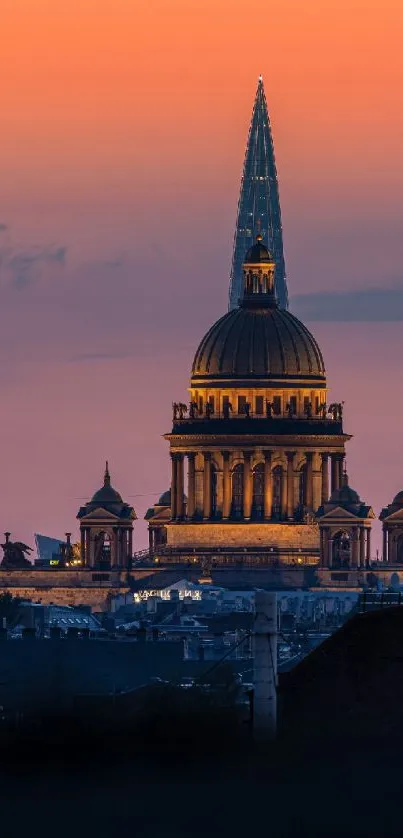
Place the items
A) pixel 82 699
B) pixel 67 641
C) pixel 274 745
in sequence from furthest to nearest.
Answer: pixel 67 641, pixel 82 699, pixel 274 745

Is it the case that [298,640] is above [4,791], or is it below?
above

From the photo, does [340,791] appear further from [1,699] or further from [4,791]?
[1,699]

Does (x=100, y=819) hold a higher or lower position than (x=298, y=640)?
lower

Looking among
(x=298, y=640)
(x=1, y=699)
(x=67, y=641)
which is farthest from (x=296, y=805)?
(x=298, y=640)

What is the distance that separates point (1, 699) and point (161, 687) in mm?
3742

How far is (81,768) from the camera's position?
10106cm

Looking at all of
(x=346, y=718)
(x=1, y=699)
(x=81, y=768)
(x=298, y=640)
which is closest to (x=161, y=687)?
(x=1, y=699)

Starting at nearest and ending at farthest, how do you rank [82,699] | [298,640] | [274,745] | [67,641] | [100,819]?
[100,819] → [274,745] → [82,699] → [67,641] → [298,640]

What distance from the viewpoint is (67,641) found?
17450 centimetres

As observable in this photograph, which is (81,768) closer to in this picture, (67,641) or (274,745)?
(274,745)

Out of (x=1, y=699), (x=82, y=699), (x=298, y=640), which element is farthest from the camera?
(x=298, y=640)

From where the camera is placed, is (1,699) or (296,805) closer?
(296,805)

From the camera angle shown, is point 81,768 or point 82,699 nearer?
point 81,768

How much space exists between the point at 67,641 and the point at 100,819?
77.0 m
